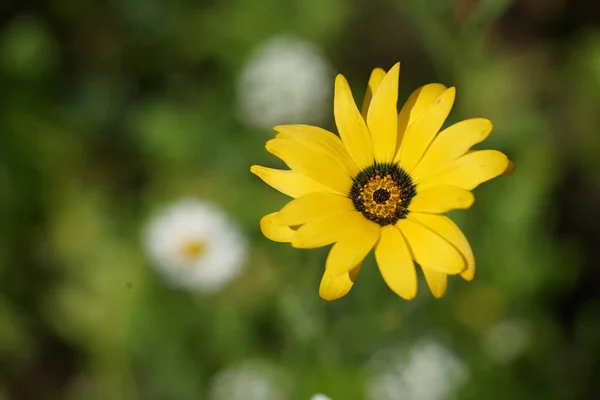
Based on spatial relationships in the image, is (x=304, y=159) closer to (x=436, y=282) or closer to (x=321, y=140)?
(x=321, y=140)

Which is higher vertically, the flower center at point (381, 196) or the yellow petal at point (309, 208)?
the flower center at point (381, 196)

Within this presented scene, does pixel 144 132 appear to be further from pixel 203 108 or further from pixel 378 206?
pixel 378 206

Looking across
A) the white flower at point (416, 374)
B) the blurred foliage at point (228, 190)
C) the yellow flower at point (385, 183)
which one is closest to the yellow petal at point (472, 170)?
the yellow flower at point (385, 183)

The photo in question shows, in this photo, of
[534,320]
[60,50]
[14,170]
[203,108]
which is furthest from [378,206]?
[60,50]

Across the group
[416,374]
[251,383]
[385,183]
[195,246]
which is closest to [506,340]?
[416,374]

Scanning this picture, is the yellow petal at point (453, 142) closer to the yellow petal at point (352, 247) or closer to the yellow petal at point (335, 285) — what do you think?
the yellow petal at point (352, 247)

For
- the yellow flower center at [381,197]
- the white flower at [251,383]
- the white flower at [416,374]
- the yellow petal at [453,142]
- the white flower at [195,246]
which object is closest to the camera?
the yellow petal at [453,142]

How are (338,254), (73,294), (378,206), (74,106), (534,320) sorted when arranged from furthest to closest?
1. (74,106)
2. (73,294)
3. (534,320)
4. (378,206)
5. (338,254)
